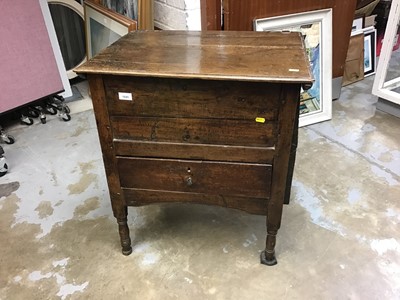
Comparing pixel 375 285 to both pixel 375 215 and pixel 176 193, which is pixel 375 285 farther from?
pixel 176 193

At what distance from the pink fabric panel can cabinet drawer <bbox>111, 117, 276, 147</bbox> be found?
133 centimetres

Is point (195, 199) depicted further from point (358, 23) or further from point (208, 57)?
point (358, 23)

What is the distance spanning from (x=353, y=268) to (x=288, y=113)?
2.32 feet

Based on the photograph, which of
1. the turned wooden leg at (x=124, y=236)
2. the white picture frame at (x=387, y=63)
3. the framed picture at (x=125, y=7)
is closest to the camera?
the turned wooden leg at (x=124, y=236)

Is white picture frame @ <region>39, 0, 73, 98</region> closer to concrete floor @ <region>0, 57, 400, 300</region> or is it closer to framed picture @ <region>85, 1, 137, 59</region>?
framed picture @ <region>85, 1, 137, 59</region>

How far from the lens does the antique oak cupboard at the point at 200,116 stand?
40.2 inches

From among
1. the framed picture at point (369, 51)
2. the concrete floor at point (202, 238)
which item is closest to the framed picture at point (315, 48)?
the concrete floor at point (202, 238)

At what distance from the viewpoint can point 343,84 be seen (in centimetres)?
276

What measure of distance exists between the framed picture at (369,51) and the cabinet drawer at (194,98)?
2179mm

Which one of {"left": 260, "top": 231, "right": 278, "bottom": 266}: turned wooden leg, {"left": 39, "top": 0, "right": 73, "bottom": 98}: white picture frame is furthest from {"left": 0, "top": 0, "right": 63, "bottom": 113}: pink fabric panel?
{"left": 260, "top": 231, "right": 278, "bottom": 266}: turned wooden leg

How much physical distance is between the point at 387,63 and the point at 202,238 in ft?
5.53

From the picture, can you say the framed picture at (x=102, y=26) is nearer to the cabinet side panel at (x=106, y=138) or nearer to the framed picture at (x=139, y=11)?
the framed picture at (x=139, y=11)

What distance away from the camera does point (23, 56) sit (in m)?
2.14

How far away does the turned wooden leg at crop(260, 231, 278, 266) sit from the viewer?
Result: 1312 mm
